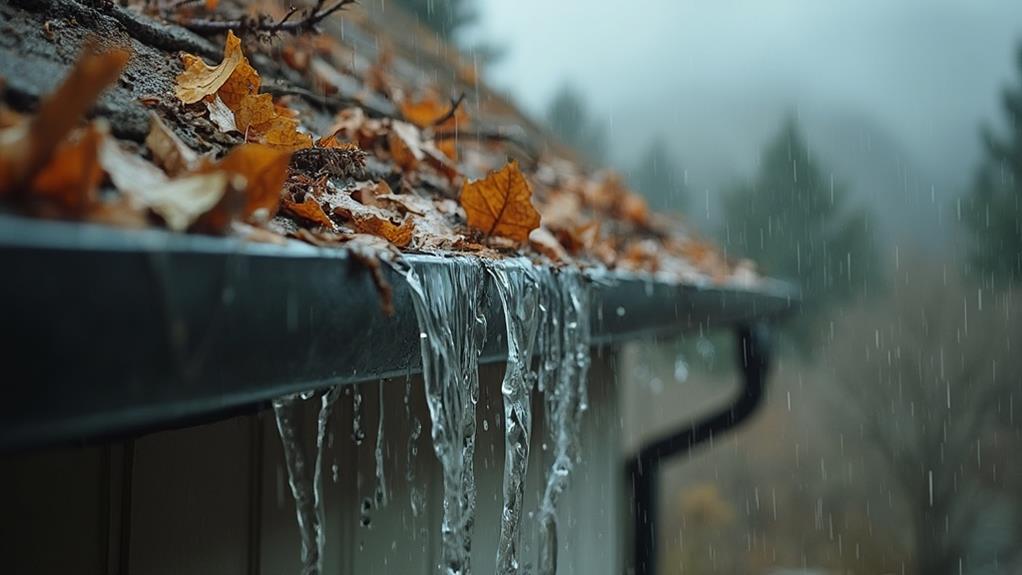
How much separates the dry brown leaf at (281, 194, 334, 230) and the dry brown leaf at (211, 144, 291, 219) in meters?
0.21

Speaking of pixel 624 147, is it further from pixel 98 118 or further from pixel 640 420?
pixel 98 118

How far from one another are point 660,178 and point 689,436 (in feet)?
113

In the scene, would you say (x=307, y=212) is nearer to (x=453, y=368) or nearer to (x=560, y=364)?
(x=453, y=368)

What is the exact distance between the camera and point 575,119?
1510 inches

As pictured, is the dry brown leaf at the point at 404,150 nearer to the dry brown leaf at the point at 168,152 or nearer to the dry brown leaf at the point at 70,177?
the dry brown leaf at the point at 168,152

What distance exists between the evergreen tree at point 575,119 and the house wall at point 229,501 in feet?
115

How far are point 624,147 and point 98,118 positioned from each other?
43.1 meters

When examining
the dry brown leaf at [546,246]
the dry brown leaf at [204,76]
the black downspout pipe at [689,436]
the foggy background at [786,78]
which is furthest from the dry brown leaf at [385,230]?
the foggy background at [786,78]

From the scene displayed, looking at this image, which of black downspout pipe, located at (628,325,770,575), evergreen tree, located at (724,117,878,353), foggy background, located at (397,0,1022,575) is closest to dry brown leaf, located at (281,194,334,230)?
black downspout pipe, located at (628,325,770,575)

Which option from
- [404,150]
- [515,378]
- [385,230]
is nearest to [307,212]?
[385,230]

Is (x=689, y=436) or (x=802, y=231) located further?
(x=802, y=231)

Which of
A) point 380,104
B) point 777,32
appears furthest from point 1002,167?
point 777,32

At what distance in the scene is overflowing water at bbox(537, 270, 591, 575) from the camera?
1369 mm

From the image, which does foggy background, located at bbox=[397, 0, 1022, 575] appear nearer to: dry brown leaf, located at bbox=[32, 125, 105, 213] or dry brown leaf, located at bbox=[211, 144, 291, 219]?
dry brown leaf, located at bbox=[211, 144, 291, 219]
